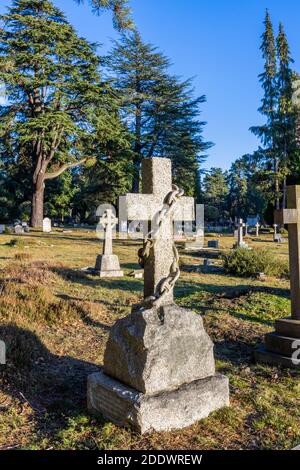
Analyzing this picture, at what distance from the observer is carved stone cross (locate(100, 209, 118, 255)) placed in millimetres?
11227

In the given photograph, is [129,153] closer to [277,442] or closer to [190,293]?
[190,293]

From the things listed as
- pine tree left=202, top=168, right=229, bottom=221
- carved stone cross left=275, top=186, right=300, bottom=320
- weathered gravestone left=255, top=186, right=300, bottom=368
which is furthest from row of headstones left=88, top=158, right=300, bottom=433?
pine tree left=202, top=168, right=229, bottom=221

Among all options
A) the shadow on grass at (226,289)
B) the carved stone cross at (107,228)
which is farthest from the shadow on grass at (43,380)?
the carved stone cross at (107,228)

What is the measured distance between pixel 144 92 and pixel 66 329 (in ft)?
104

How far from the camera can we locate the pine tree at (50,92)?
26.3 metres

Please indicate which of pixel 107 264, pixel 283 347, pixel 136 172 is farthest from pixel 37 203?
pixel 283 347

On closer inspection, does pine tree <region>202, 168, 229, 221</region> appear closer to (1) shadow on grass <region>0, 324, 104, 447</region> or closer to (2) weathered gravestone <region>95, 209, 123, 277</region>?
(2) weathered gravestone <region>95, 209, 123, 277</region>

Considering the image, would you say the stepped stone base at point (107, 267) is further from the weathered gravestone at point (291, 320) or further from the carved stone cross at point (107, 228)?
the weathered gravestone at point (291, 320)

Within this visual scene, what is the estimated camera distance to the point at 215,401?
319cm

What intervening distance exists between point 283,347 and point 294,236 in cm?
135

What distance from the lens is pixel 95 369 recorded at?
4.24 metres

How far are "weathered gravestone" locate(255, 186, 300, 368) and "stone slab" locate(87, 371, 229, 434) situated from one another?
1.51 meters

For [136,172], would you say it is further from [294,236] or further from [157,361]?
[157,361]
